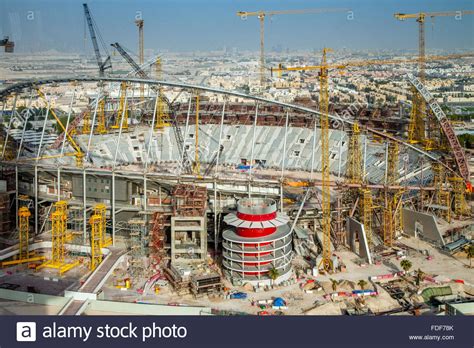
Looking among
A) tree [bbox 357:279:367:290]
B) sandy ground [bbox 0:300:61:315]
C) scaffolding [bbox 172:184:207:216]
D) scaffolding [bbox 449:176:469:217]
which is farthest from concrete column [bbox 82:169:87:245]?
scaffolding [bbox 449:176:469:217]

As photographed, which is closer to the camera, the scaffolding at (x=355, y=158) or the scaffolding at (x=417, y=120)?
the scaffolding at (x=355, y=158)

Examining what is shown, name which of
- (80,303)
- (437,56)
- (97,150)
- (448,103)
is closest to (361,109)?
(437,56)

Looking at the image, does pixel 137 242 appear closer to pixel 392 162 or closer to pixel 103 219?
pixel 103 219

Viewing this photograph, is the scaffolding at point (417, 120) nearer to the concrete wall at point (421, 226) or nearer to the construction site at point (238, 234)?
the construction site at point (238, 234)

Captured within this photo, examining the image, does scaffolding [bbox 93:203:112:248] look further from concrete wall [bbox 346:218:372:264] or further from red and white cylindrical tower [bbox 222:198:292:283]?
concrete wall [bbox 346:218:372:264]

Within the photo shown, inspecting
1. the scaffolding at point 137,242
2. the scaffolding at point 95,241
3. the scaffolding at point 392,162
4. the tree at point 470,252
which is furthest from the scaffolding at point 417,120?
the scaffolding at point 95,241
